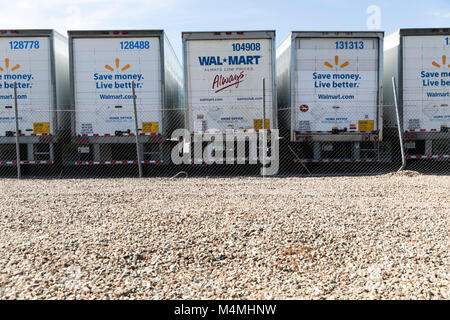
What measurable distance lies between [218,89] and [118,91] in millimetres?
2359

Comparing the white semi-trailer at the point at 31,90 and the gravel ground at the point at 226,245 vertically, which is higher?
the white semi-trailer at the point at 31,90

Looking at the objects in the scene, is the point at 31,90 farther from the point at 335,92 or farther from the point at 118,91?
the point at 335,92

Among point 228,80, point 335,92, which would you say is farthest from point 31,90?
point 335,92

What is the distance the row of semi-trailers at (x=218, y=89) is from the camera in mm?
10781

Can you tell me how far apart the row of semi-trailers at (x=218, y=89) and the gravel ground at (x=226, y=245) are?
3.39 m

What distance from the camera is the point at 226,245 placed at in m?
4.73

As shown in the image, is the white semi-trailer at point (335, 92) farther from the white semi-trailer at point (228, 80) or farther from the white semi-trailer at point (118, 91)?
the white semi-trailer at point (118, 91)

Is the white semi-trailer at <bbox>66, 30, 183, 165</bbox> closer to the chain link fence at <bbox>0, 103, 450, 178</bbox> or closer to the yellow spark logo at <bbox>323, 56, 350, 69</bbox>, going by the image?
the chain link fence at <bbox>0, 103, 450, 178</bbox>

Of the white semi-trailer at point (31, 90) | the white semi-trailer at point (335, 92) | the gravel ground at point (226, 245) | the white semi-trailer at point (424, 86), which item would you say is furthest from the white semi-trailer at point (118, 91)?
the white semi-trailer at point (424, 86)

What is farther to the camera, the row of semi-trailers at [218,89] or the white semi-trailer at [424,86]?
the white semi-trailer at [424,86]

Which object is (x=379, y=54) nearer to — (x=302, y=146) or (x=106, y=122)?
(x=302, y=146)

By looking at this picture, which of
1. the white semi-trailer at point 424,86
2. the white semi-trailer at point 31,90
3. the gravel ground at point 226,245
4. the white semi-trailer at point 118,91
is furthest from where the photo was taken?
the white semi-trailer at point 424,86

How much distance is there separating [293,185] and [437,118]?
4.65 metres

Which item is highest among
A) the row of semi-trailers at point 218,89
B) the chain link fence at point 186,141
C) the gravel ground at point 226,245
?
the row of semi-trailers at point 218,89
